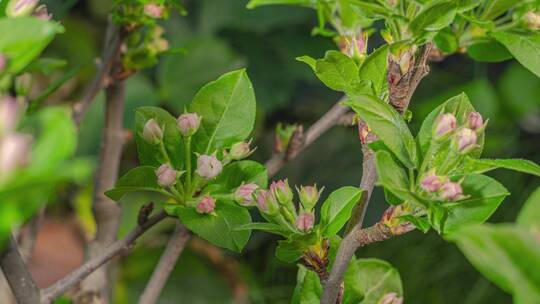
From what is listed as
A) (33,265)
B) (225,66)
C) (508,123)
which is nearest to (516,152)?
(508,123)

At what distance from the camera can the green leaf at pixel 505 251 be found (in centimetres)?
25

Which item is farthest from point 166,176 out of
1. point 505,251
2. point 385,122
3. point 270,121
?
point 270,121

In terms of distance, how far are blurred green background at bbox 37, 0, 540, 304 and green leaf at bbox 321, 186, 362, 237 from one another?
0.83 meters

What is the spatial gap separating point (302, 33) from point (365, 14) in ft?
3.26

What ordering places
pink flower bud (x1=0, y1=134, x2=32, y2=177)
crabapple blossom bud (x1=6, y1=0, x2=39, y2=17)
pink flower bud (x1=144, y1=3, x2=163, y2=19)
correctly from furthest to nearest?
pink flower bud (x1=144, y1=3, x2=163, y2=19), crabapple blossom bud (x1=6, y1=0, x2=39, y2=17), pink flower bud (x1=0, y1=134, x2=32, y2=177)

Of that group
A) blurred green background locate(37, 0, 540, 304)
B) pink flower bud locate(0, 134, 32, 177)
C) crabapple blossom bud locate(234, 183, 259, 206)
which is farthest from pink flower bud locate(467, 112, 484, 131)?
blurred green background locate(37, 0, 540, 304)

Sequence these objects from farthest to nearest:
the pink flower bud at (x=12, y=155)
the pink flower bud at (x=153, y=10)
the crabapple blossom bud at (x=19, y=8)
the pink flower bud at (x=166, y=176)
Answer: the pink flower bud at (x=153, y=10) < the pink flower bud at (x=166, y=176) < the crabapple blossom bud at (x=19, y=8) < the pink flower bud at (x=12, y=155)

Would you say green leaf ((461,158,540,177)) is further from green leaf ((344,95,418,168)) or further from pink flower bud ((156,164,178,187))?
pink flower bud ((156,164,178,187))

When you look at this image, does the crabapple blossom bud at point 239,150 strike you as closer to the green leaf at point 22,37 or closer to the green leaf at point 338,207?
the green leaf at point 338,207

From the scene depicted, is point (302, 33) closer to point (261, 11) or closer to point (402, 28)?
point (261, 11)

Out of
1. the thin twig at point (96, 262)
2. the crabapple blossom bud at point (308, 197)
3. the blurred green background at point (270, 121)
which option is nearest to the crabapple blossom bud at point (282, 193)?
the crabapple blossom bud at point (308, 197)

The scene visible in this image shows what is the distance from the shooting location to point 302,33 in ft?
4.74

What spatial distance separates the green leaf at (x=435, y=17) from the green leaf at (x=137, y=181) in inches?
6.7

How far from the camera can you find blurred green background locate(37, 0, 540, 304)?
1316 millimetres
